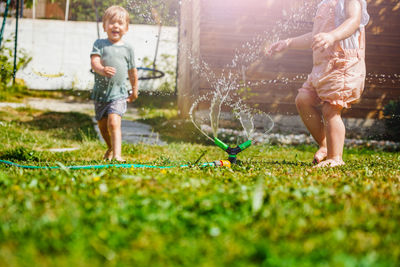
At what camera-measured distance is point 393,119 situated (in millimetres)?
8312

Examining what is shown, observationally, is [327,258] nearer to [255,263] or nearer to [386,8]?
[255,263]

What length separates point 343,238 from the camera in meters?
1.15

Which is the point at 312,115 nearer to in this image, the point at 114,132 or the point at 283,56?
the point at 114,132

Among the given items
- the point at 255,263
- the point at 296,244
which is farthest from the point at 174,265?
the point at 296,244

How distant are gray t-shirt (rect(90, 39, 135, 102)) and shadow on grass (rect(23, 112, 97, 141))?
2193mm

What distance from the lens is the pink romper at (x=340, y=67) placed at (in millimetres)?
3281

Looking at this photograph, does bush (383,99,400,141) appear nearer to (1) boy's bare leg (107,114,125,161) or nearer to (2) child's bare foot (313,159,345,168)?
(2) child's bare foot (313,159,345,168)

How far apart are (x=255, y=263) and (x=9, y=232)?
76 cm

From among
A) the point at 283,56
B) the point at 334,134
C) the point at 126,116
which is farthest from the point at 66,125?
the point at 334,134

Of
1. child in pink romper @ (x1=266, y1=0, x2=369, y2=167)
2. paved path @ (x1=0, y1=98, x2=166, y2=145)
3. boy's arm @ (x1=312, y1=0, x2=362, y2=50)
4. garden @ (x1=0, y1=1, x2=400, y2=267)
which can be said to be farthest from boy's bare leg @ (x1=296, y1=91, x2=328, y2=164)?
paved path @ (x1=0, y1=98, x2=166, y2=145)

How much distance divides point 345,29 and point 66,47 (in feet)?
Result: 41.1

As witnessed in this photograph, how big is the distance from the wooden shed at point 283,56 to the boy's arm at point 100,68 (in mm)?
4183

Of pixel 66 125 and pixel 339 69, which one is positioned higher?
pixel 339 69

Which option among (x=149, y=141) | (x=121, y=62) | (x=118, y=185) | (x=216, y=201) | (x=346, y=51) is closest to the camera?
(x=216, y=201)
